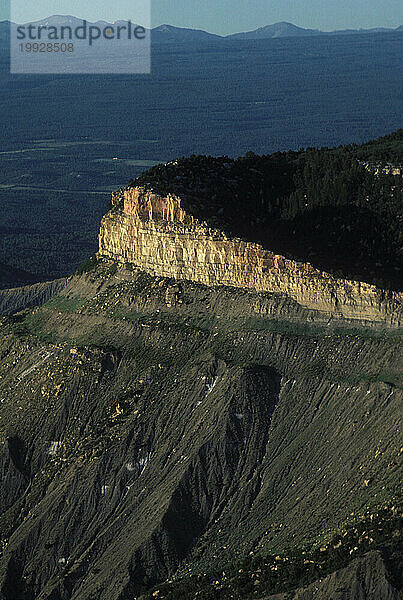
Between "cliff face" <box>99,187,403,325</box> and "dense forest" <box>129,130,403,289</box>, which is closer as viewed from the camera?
"cliff face" <box>99,187,403,325</box>

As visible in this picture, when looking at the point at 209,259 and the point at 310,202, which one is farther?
the point at 310,202

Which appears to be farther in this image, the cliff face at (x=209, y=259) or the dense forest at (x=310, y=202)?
the dense forest at (x=310, y=202)

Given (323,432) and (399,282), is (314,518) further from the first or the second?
(399,282)

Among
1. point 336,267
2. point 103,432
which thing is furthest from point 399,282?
point 103,432

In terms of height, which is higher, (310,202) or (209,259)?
(310,202)
